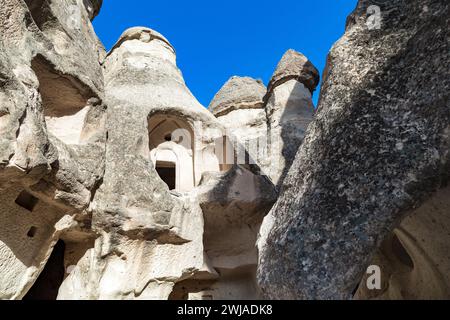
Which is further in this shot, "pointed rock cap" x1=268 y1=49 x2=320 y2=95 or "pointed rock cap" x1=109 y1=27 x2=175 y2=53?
"pointed rock cap" x1=268 y1=49 x2=320 y2=95

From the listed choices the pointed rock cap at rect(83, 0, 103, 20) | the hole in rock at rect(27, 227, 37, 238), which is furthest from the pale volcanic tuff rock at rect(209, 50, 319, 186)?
the hole in rock at rect(27, 227, 37, 238)

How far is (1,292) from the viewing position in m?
3.77

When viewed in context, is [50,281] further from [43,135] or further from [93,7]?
[93,7]

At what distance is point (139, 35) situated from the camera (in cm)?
757

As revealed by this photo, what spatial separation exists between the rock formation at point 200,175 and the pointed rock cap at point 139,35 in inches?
1.1

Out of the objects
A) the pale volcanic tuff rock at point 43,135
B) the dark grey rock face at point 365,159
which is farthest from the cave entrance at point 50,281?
the dark grey rock face at point 365,159

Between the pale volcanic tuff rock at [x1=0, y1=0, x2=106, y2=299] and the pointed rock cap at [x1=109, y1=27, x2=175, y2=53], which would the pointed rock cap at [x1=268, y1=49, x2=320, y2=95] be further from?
the pale volcanic tuff rock at [x1=0, y1=0, x2=106, y2=299]

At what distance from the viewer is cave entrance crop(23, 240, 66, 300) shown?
5.66m

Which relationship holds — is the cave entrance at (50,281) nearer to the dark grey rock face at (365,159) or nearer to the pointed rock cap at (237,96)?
the dark grey rock face at (365,159)

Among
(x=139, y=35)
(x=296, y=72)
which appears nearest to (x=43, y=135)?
(x=139, y=35)

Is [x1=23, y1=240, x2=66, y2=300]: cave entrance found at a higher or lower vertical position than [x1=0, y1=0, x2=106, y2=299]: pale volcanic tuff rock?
lower

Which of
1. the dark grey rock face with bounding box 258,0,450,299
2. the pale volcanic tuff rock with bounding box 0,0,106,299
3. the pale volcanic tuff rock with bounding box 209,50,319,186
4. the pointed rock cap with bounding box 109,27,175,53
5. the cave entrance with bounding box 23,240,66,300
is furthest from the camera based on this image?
the pale volcanic tuff rock with bounding box 209,50,319,186

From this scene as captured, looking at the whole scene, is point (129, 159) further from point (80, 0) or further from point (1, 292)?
point (80, 0)

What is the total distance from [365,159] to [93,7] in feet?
21.2
